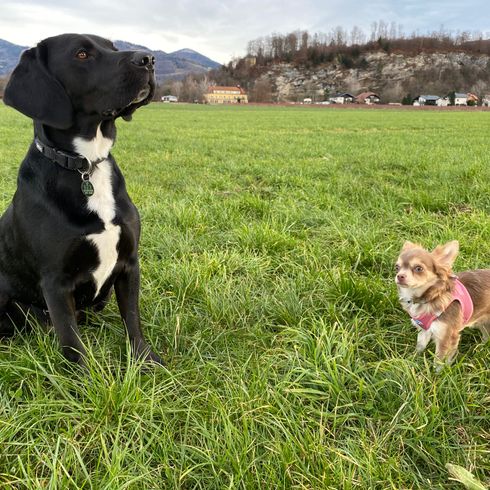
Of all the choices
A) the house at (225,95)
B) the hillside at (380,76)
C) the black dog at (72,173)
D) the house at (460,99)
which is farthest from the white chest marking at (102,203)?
the house at (225,95)

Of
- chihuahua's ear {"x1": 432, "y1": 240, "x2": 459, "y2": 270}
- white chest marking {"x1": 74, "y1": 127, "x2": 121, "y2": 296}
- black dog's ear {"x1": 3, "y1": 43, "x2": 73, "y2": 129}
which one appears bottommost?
chihuahua's ear {"x1": 432, "y1": 240, "x2": 459, "y2": 270}

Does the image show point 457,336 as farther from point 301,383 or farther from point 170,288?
point 170,288

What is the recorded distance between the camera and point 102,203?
215 centimetres

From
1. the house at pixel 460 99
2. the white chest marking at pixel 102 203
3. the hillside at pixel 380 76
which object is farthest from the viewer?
Answer: the hillside at pixel 380 76

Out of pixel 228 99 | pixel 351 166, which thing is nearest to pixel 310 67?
pixel 228 99

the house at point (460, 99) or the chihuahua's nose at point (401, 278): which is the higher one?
the house at point (460, 99)

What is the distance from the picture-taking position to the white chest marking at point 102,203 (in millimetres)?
2131

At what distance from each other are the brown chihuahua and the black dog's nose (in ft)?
6.01

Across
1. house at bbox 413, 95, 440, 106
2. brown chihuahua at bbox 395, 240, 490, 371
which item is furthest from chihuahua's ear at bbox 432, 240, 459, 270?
house at bbox 413, 95, 440, 106

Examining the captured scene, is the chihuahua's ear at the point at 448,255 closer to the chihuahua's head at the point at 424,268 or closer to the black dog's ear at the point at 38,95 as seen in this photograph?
the chihuahua's head at the point at 424,268

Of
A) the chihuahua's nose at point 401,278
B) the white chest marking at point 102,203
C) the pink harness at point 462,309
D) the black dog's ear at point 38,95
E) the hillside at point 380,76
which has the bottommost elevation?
the pink harness at point 462,309

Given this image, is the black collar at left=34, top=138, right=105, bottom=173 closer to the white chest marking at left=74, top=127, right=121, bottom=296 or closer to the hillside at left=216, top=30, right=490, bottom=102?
the white chest marking at left=74, top=127, right=121, bottom=296

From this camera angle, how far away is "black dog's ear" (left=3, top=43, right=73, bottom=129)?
2020 millimetres

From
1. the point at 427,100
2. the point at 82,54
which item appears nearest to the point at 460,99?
the point at 427,100
